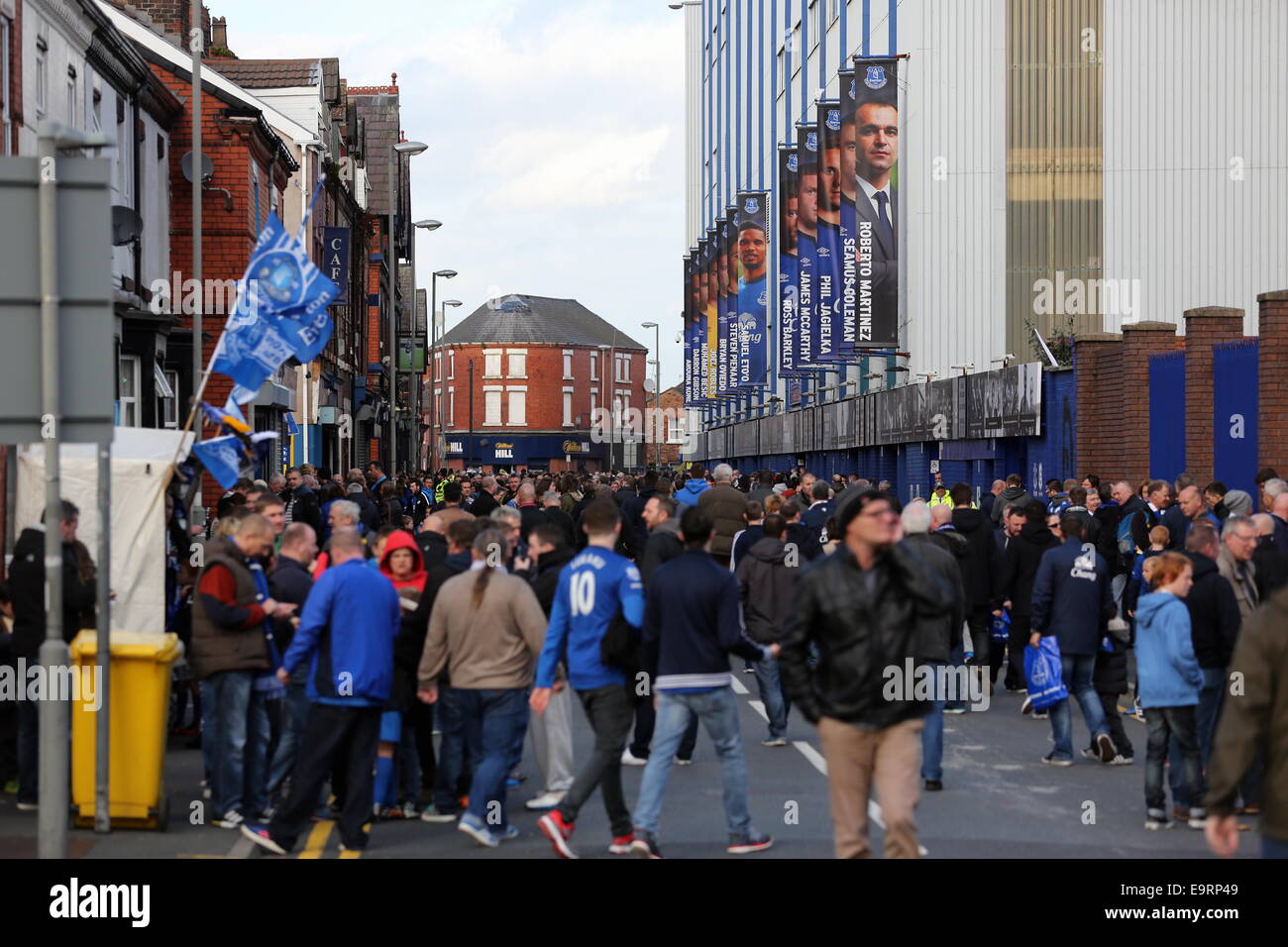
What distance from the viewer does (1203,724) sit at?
34.6 feet

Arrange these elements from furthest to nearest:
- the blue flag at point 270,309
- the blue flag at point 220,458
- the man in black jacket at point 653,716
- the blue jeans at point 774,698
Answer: the blue flag at point 270,309 < the blue flag at point 220,458 < the blue jeans at point 774,698 < the man in black jacket at point 653,716

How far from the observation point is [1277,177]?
1335 inches

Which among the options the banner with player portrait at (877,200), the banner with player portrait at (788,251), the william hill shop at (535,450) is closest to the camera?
the banner with player portrait at (877,200)

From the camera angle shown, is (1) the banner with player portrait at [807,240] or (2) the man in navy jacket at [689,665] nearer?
(2) the man in navy jacket at [689,665]

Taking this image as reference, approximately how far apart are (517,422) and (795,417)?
74.8 metres

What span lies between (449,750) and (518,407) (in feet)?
388

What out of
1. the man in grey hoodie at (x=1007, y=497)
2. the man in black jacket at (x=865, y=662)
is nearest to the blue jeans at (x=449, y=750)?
the man in black jacket at (x=865, y=662)

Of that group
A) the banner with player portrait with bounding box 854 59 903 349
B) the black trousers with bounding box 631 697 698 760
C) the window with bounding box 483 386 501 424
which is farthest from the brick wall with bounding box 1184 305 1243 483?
the window with bounding box 483 386 501 424

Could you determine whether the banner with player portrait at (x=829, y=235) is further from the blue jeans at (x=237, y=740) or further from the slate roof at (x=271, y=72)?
the blue jeans at (x=237, y=740)

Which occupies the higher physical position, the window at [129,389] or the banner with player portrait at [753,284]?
the banner with player portrait at [753,284]

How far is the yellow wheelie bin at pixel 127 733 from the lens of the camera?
32.7ft

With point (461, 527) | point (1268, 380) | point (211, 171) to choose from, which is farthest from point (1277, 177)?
point (461, 527)

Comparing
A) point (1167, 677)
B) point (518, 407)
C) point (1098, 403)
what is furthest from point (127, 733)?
point (518, 407)
